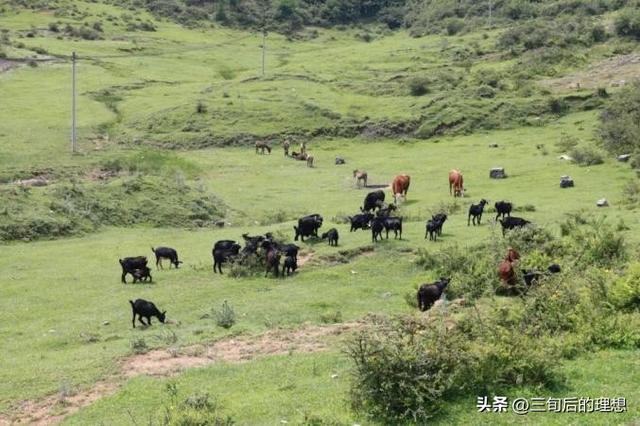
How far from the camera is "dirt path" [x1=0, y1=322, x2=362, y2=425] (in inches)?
667

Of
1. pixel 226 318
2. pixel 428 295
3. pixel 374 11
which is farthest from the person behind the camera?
pixel 374 11

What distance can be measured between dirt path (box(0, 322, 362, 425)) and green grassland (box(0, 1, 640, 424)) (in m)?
0.35

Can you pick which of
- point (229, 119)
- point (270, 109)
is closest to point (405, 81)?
point (270, 109)

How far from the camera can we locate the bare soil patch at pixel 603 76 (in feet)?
240

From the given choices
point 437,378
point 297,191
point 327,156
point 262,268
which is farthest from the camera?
point 327,156

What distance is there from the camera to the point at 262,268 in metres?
28.1

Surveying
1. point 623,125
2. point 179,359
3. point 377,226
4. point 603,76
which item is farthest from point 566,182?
point 603,76

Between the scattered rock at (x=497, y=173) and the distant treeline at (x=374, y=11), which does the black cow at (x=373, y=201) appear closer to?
the scattered rock at (x=497, y=173)

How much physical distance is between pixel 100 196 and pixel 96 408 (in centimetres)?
2616

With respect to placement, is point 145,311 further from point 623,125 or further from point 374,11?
point 374,11

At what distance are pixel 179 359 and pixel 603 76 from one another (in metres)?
67.0

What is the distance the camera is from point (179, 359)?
19.3 meters

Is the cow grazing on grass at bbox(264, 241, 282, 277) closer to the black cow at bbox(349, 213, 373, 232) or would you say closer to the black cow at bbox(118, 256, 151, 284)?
the black cow at bbox(118, 256, 151, 284)

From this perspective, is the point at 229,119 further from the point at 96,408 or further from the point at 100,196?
the point at 96,408
